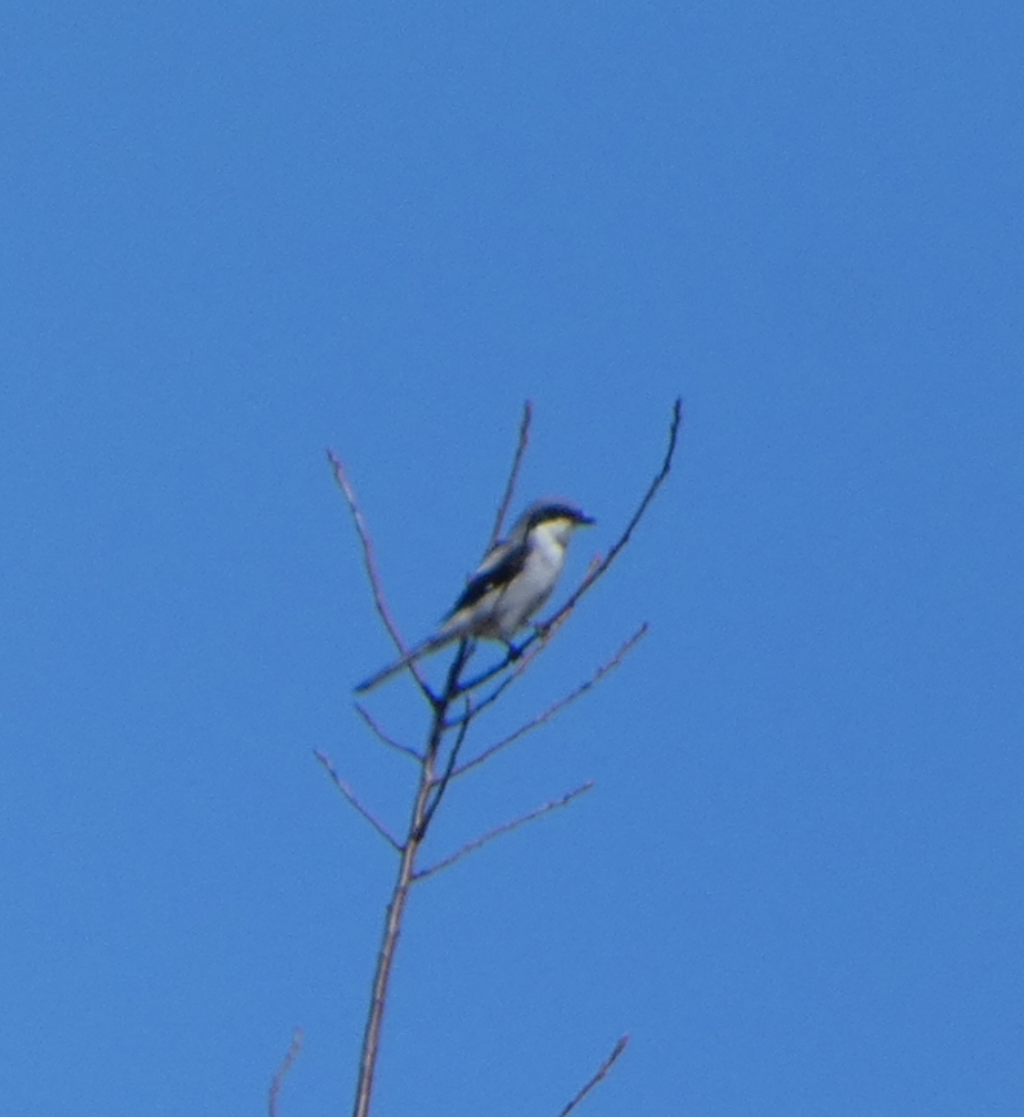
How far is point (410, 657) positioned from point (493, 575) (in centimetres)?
488

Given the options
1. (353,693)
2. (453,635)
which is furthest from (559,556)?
(353,693)

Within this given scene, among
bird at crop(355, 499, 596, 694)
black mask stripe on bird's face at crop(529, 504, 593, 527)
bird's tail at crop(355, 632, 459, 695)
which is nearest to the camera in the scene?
bird's tail at crop(355, 632, 459, 695)

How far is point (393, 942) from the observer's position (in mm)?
2920

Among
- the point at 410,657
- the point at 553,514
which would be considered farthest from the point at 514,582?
the point at 410,657

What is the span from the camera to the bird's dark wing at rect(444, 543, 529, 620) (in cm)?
831

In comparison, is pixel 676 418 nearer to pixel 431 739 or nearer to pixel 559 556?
pixel 431 739

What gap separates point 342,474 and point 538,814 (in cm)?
75

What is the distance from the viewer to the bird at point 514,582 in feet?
26.8

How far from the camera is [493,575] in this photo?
334 inches

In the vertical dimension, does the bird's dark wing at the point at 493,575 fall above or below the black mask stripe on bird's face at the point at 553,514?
below

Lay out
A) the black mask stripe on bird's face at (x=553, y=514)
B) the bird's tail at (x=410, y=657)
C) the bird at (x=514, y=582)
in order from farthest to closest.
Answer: the black mask stripe on bird's face at (x=553, y=514)
the bird at (x=514, y=582)
the bird's tail at (x=410, y=657)

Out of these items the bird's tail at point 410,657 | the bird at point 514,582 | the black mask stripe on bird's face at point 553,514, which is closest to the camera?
the bird's tail at point 410,657

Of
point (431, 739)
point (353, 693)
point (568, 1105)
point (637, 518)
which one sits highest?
point (353, 693)

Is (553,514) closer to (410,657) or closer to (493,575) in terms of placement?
(493,575)
